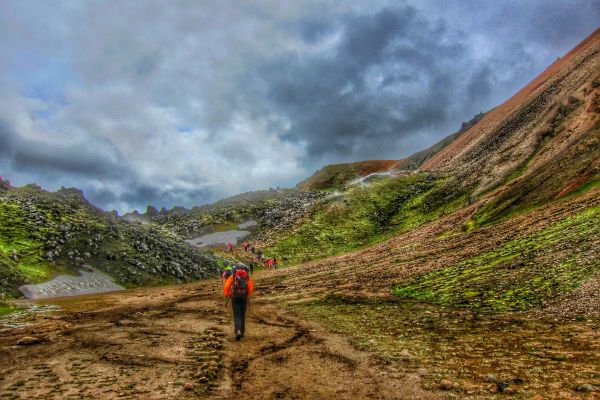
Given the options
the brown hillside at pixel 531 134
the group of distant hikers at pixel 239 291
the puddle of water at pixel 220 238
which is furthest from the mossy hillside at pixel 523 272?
the puddle of water at pixel 220 238

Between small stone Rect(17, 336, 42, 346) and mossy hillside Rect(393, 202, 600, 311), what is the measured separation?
18.4 meters

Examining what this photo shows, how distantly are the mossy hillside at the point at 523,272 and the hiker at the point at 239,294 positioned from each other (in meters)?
10.4

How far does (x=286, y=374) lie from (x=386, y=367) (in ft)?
9.98

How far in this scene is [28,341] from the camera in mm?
15211

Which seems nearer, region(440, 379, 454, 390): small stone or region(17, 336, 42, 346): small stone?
region(440, 379, 454, 390): small stone

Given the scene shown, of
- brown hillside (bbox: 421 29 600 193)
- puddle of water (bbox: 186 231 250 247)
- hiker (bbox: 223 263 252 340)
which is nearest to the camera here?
hiker (bbox: 223 263 252 340)

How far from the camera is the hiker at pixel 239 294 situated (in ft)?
54.4

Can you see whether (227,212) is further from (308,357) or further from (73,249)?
(308,357)

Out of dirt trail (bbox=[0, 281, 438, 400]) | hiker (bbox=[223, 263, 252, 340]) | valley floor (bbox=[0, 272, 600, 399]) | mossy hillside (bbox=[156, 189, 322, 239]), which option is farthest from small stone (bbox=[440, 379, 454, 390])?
mossy hillside (bbox=[156, 189, 322, 239])

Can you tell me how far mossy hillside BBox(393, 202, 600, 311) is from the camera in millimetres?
18125

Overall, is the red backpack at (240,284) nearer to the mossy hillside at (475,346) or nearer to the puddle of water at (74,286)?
the mossy hillside at (475,346)

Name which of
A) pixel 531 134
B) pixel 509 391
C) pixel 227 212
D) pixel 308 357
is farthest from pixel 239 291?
pixel 227 212

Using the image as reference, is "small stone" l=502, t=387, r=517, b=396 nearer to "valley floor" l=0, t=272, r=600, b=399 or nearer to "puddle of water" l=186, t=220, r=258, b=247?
"valley floor" l=0, t=272, r=600, b=399

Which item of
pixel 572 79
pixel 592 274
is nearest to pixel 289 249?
pixel 592 274
